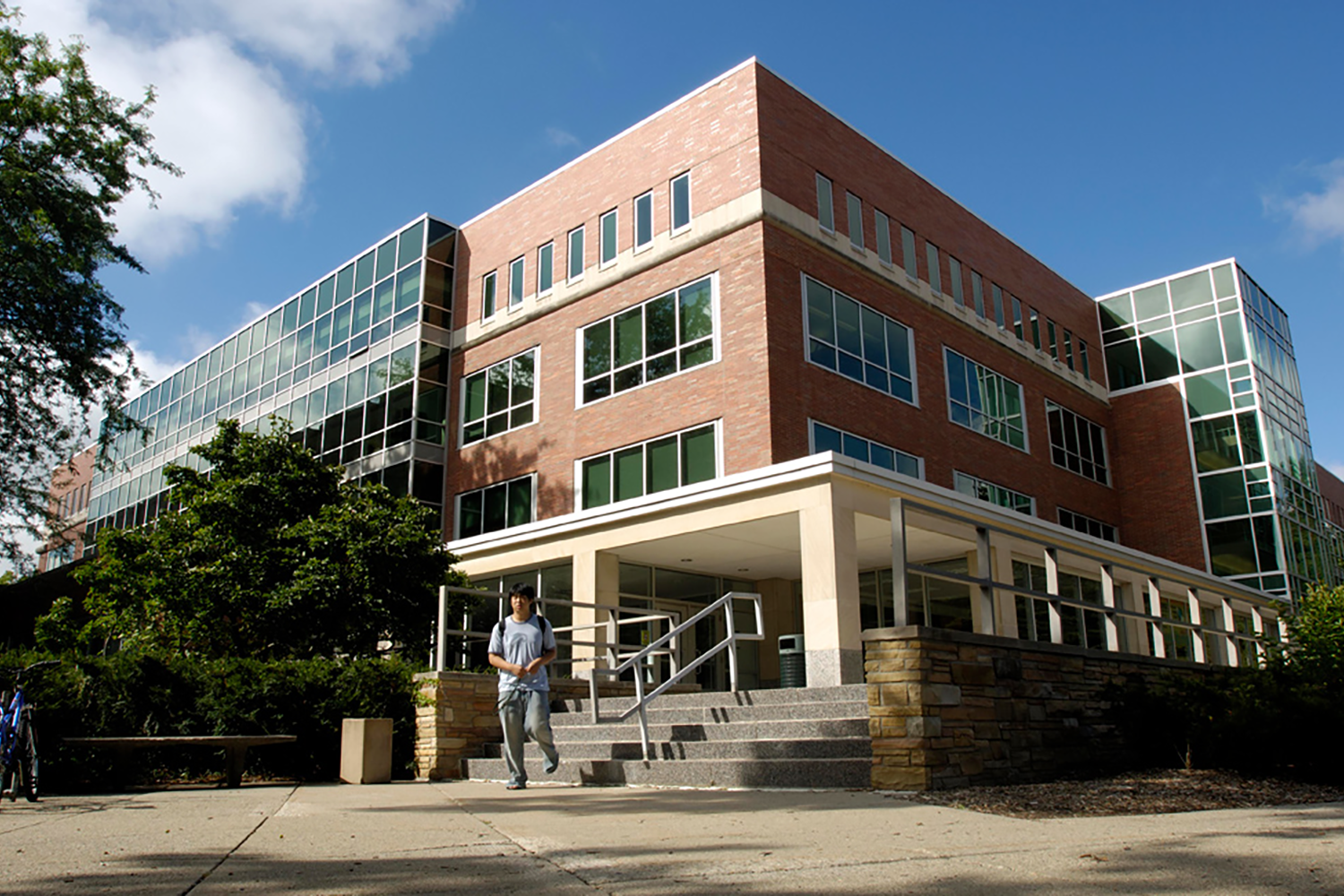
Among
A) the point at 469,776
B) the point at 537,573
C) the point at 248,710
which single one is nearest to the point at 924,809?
the point at 469,776

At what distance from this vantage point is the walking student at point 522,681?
9.23 m

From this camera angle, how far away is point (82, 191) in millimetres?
21453

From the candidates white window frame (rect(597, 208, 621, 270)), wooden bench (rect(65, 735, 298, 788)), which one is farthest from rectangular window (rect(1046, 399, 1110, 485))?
wooden bench (rect(65, 735, 298, 788))

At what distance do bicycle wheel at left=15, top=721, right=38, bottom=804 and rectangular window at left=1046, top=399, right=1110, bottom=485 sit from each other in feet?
82.0

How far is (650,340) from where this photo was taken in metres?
22.1

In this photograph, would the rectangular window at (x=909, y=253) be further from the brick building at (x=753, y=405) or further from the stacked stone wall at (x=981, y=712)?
the stacked stone wall at (x=981, y=712)

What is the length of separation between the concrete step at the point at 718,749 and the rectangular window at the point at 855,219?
48.5 feet

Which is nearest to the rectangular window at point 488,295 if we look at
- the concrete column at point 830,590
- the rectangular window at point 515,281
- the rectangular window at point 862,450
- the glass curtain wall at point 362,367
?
the rectangular window at point 515,281

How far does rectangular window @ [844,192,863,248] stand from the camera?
2305cm

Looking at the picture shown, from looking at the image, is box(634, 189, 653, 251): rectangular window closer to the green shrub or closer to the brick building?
the brick building

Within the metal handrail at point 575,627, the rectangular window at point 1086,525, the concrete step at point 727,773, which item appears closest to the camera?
the concrete step at point 727,773

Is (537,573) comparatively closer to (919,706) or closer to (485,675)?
(485,675)

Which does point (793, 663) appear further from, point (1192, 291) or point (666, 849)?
point (1192, 291)

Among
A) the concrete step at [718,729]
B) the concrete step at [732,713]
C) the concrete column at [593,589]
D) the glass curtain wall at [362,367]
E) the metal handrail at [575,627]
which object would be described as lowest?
the concrete step at [718,729]
